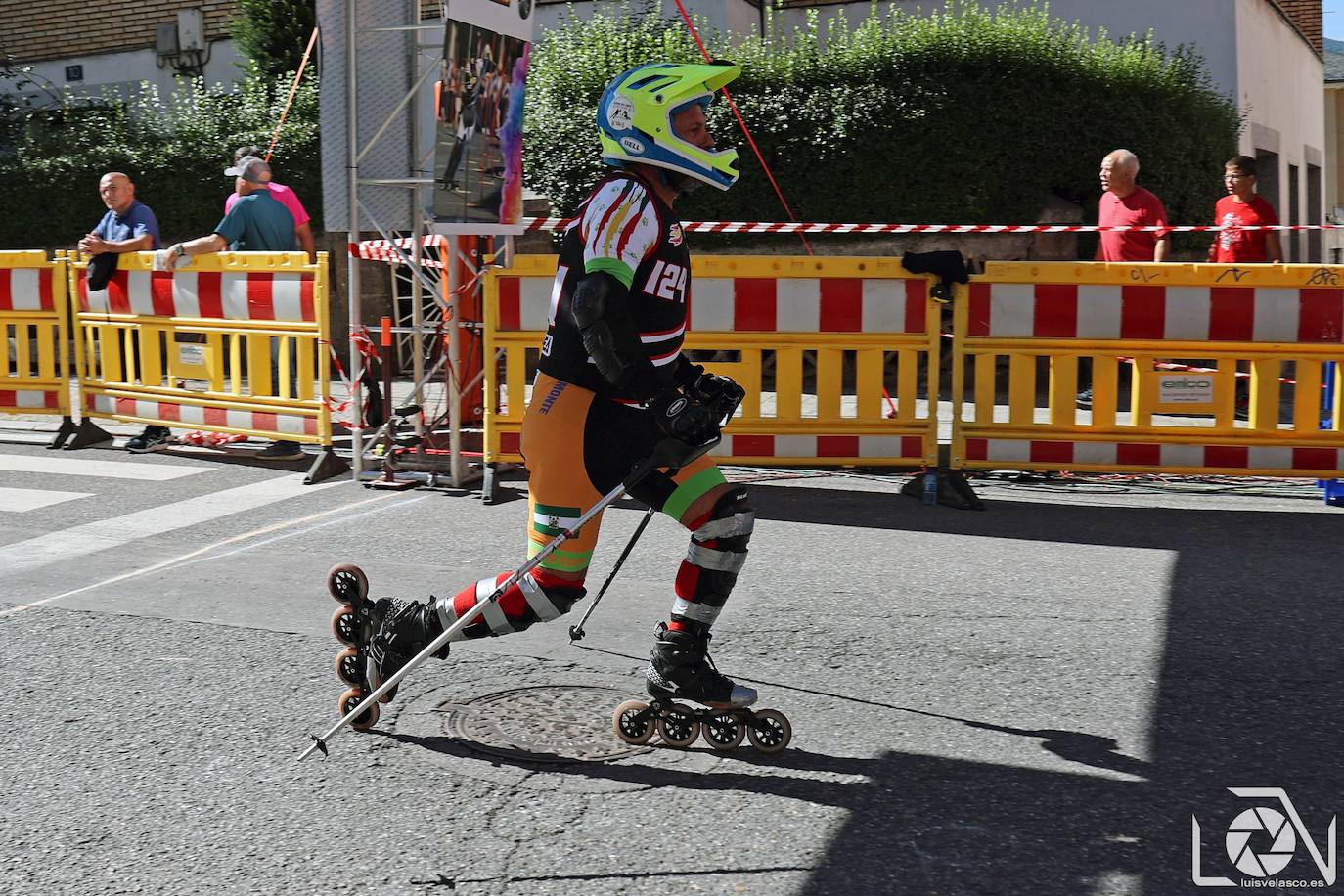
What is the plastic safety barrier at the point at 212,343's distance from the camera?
9.68 meters

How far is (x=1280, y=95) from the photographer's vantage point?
2017cm

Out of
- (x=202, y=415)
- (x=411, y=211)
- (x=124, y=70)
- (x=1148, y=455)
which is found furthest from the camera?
(x=124, y=70)

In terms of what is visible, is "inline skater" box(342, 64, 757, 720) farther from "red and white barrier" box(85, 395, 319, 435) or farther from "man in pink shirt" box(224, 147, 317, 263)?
"man in pink shirt" box(224, 147, 317, 263)

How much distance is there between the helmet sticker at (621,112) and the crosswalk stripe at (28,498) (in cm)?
544

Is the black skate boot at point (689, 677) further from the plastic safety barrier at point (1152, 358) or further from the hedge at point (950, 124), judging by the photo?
the hedge at point (950, 124)

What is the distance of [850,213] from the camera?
13.9 metres

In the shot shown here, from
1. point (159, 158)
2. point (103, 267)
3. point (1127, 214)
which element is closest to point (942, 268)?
point (1127, 214)

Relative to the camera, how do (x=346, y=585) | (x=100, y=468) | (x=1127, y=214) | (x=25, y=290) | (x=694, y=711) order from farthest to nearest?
1. (x=25, y=290)
2. (x=1127, y=214)
3. (x=100, y=468)
4. (x=346, y=585)
5. (x=694, y=711)

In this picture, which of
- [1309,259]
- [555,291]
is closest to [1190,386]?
[555,291]

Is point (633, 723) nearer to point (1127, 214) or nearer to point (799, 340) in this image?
point (799, 340)

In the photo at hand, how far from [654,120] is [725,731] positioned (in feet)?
→ 5.85

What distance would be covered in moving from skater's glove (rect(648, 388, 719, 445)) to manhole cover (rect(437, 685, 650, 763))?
3.20ft

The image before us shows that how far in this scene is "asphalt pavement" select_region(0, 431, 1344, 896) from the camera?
141 inches

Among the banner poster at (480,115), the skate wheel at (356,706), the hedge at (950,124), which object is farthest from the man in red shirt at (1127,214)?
the skate wheel at (356,706)
